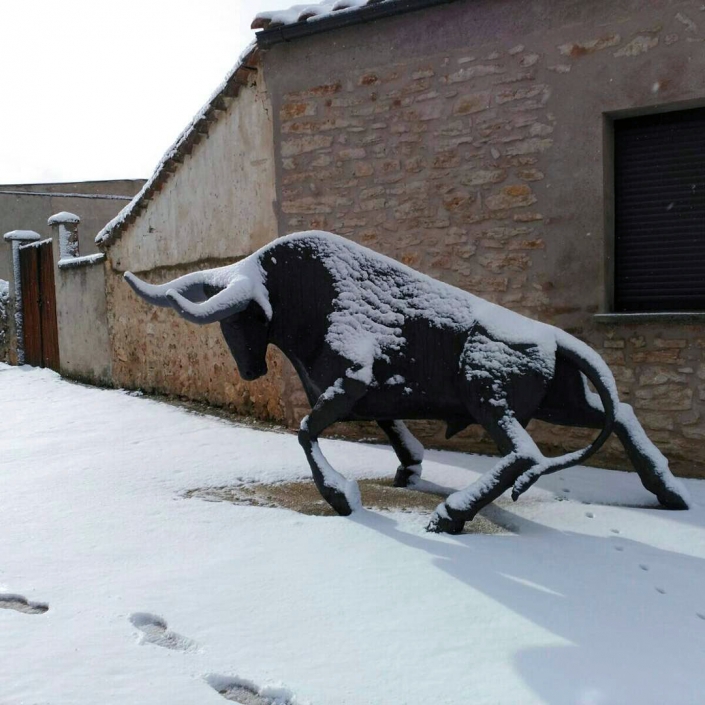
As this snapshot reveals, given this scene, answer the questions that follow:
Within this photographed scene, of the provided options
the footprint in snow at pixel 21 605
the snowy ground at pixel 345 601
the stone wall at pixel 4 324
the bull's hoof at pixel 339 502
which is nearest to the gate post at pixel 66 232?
the stone wall at pixel 4 324

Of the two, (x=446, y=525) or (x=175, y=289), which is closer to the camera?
(x=446, y=525)

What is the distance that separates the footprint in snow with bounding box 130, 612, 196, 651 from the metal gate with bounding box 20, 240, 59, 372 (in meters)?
9.96

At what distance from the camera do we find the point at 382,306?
3699mm

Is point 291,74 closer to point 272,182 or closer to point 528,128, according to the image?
point 272,182

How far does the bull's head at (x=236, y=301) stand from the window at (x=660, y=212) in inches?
108

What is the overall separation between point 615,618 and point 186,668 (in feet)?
4.71

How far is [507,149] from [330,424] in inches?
110

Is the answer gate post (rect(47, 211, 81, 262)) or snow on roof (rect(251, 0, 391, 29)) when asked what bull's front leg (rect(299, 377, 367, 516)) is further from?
gate post (rect(47, 211, 81, 262))

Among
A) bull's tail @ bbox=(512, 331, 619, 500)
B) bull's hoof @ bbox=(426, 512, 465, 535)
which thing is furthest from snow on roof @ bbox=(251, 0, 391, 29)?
bull's hoof @ bbox=(426, 512, 465, 535)

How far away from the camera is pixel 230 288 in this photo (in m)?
3.56

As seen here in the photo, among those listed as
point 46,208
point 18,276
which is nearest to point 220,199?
point 18,276

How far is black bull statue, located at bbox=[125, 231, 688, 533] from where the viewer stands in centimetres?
336

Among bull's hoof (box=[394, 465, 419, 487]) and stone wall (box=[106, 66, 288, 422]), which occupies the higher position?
stone wall (box=[106, 66, 288, 422])

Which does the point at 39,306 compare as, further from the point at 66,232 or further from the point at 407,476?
the point at 407,476
